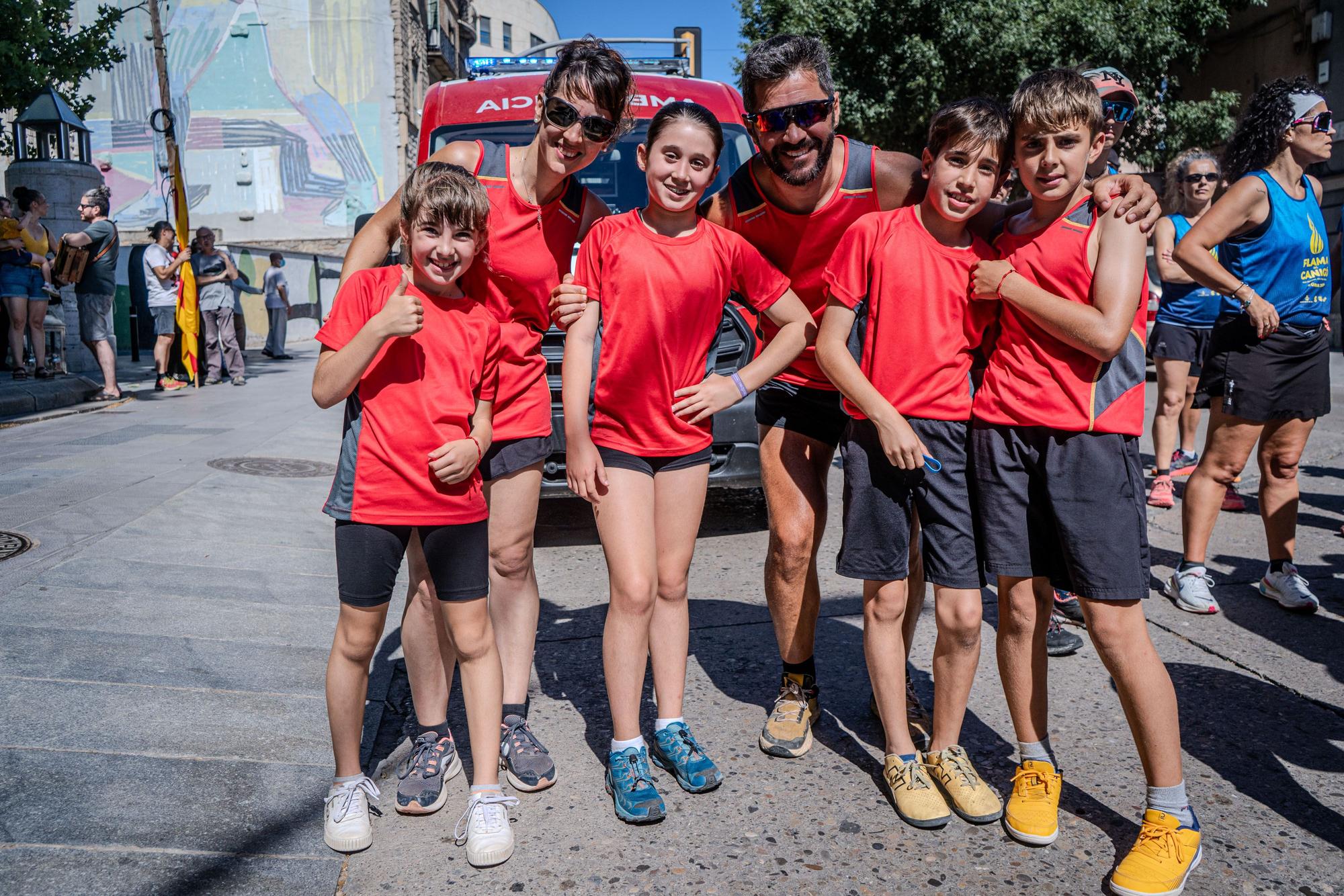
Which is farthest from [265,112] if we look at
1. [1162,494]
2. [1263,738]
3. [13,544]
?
[1263,738]

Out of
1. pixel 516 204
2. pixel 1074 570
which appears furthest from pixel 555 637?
pixel 1074 570

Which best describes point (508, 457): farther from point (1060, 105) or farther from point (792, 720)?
point (1060, 105)

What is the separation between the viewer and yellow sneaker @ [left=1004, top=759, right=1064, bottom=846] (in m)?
2.54

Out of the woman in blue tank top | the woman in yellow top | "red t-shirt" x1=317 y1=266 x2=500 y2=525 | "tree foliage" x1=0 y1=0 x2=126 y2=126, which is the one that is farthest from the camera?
"tree foliage" x1=0 y1=0 x2=126 y2=126

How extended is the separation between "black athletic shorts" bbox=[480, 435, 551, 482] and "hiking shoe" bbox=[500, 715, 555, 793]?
714mm

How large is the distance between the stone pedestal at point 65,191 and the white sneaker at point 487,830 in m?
12.0

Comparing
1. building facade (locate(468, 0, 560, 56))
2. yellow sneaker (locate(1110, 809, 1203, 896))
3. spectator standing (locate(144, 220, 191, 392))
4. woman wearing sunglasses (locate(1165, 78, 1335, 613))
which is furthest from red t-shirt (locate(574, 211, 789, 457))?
building facade (locate(468, 0, 560, 56))

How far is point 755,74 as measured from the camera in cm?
291

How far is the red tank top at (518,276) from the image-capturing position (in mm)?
2830

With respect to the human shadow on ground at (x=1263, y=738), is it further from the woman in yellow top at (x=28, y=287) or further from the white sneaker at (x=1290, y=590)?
the woman in yellow top at (x=28, y=287)

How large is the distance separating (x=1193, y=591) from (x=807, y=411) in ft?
7.58

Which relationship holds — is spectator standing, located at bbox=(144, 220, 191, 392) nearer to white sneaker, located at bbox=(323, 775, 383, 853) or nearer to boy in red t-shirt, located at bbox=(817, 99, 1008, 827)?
white sneaker, located at bbox=(323, 775, 383, 853)

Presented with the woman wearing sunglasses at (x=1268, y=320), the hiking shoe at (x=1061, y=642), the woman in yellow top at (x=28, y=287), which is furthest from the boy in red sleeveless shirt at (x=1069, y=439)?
the woman in yellow top at (x=28, y=287)

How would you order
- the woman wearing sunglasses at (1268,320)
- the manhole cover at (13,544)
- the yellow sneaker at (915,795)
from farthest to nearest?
the manhole cover at (13,544)
the woman wearing sunglasses at (1268,320)
the yellow sneaker at (915,795)
